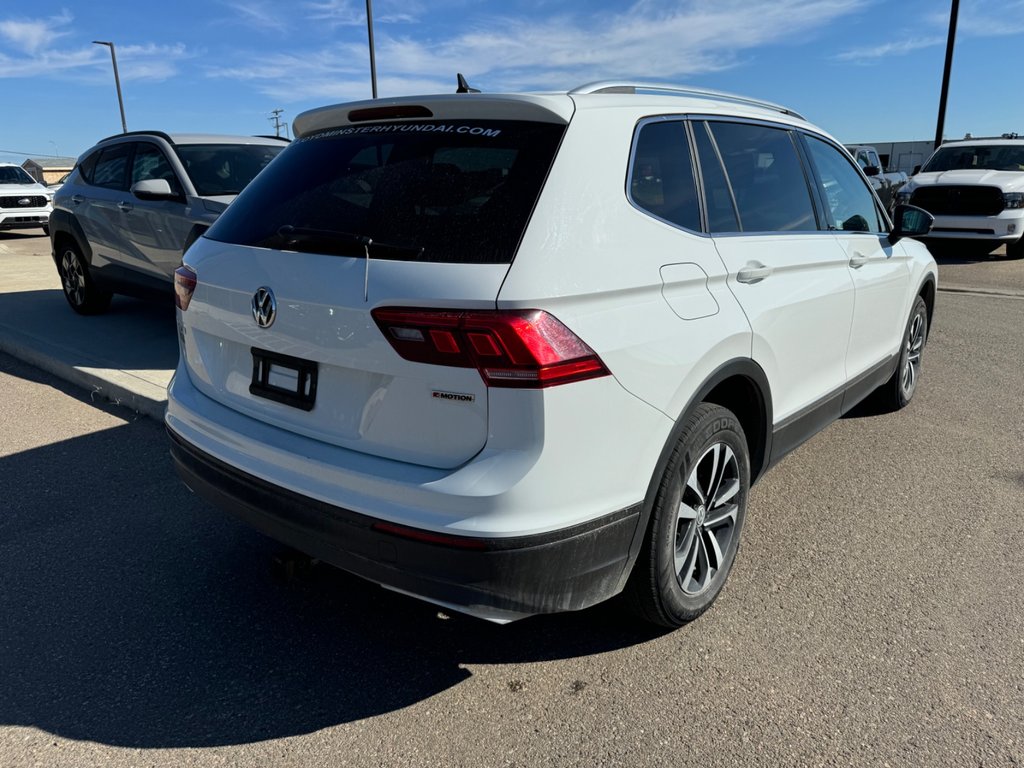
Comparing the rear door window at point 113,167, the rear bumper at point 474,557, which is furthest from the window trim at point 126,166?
the rear bumper at point 474,557

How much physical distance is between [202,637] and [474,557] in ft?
4.35

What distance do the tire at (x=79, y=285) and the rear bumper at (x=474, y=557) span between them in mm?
6536

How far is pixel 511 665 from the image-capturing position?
2.72 m

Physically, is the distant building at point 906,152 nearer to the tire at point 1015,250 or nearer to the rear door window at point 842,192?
the tire at point 1015,250

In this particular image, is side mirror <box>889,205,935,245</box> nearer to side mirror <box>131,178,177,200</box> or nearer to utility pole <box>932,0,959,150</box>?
side mirror <box>131,178,177,200</box>

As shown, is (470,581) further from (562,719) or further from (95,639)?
(95,639)

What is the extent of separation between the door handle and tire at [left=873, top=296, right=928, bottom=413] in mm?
2471

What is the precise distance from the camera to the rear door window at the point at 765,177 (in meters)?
3.14

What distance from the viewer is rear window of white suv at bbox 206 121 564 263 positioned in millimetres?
2238

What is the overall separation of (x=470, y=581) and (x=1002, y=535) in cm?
276

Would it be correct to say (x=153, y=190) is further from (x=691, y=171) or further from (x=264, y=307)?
(x=691, y=171)

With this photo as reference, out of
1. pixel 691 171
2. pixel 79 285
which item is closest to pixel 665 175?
pixel 691 171

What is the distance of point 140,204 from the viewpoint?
6.93 meters

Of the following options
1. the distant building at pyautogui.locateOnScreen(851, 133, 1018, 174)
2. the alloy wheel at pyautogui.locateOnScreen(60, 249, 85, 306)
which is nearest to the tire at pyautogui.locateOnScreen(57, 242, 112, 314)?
the alloy wheel at pyautogui.locateOnScreen(60, 249, 85, 306)
